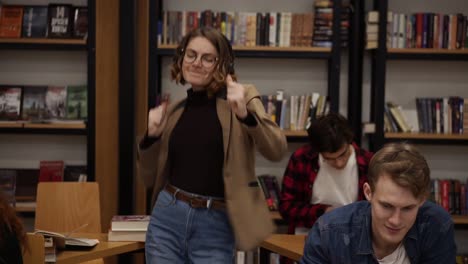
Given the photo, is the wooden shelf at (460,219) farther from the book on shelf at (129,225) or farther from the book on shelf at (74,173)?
the book on shelf at (74,173)

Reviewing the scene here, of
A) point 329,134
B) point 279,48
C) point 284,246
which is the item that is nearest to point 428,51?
point 279,48

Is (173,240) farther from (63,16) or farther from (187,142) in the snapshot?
(63,16)

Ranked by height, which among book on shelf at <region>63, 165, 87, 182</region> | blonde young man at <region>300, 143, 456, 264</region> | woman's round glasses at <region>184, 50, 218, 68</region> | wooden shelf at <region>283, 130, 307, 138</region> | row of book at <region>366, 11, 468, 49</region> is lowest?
book on shelf at <region>63, 165, 87, 182</region>

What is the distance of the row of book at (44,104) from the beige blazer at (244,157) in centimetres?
→ 190

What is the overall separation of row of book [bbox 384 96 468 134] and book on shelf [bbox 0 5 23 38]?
7.92ft

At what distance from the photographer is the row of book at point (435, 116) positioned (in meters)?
4.55

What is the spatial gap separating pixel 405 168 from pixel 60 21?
122 inches

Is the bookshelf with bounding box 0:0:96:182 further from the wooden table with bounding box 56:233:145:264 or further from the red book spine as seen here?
the red book spine

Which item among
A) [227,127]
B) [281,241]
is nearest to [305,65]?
[281,241]

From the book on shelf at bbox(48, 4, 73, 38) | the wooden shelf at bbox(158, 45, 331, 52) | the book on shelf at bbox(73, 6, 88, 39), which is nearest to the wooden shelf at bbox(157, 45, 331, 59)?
the wooden shelf at bbox(158, 45, 331, 52)

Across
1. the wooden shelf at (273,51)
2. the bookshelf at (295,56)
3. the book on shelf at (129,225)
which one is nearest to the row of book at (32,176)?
the bookshelf at (295,56)

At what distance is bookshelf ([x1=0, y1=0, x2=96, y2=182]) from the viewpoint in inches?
175

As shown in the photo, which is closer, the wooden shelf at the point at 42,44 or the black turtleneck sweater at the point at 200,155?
the black turtleneck sweater at the point at 200,155

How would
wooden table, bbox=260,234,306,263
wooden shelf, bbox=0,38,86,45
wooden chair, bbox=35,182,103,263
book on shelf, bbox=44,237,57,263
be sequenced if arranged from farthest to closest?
wooden shelf, bbox=0,38,86,45, wooden chair, bbox=35,182,103,263, wooden table, bbox=260,234,306,263, book on shelf, bbox=44,237,57,263
